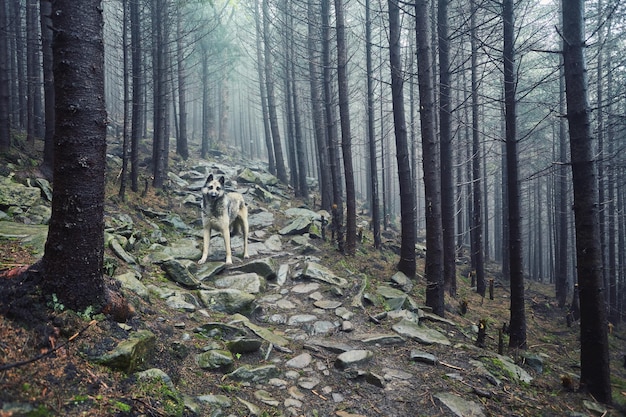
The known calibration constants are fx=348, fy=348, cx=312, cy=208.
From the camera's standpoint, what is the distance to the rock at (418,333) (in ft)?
17.9

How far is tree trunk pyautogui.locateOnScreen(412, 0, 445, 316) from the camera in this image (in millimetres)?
7047

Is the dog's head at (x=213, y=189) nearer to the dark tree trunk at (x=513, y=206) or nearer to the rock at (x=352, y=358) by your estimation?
the rock at (x=352, y=358)

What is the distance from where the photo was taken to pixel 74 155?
2.77 meters

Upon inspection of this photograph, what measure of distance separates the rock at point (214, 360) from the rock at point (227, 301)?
1872mm

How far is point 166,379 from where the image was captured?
9.45ft

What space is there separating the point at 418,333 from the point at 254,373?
9.90 ft

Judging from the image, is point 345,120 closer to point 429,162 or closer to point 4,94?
point 429,162

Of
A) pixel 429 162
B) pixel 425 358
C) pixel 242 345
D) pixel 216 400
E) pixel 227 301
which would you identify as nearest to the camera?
pixel 216 400

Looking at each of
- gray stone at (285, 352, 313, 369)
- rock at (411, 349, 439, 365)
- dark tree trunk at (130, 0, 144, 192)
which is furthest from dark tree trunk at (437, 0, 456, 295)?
dark tree trunk at (130, 0, 144, 192)

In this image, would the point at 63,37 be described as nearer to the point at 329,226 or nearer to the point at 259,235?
the point at 259,235

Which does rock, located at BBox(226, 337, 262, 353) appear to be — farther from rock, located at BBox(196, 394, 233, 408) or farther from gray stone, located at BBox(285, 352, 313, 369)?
rock, located at BBox(196, 394, 233, 408)

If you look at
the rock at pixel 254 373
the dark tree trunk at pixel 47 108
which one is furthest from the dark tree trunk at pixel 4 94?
the rock at pixel 254 373

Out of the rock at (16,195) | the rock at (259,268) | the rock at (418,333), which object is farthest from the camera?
the rock at (259,268)

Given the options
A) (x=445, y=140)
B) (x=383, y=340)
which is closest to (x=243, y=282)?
(x=383, y=340)
